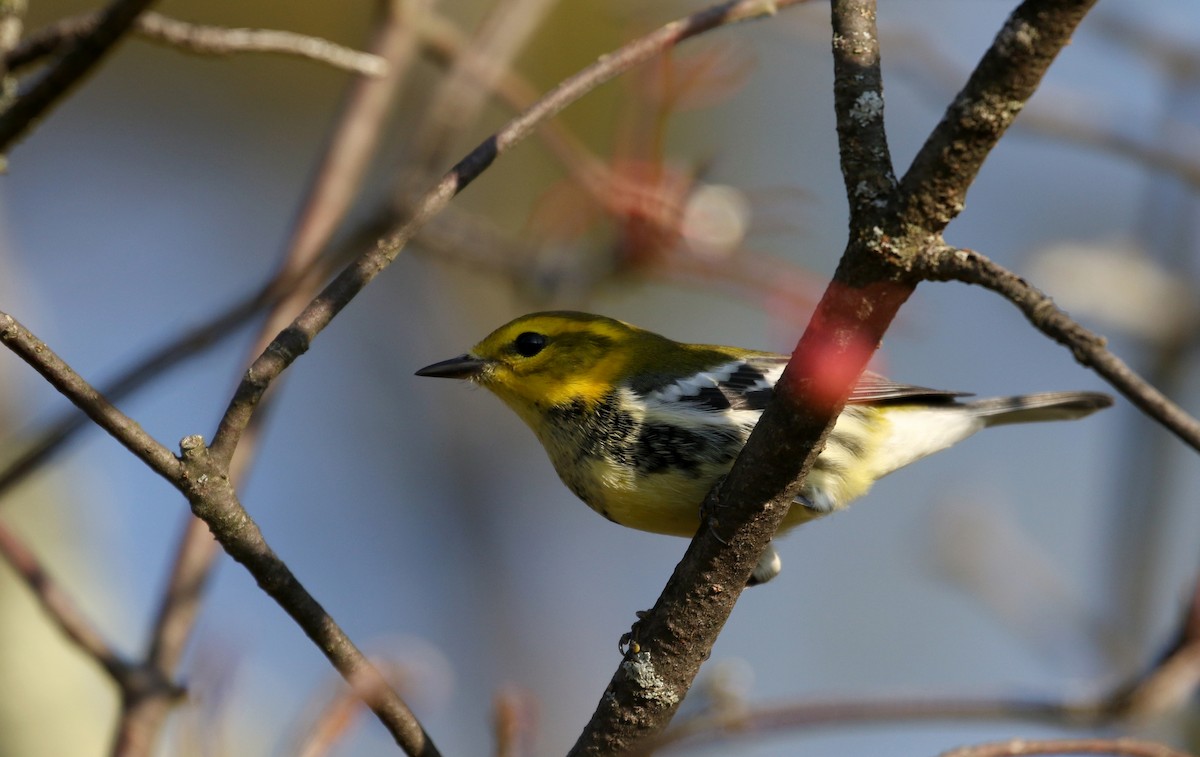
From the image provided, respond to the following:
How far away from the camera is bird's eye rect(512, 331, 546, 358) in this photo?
3.61 m

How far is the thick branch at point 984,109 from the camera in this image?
1.27 m

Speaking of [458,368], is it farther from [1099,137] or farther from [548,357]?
[1099,137]

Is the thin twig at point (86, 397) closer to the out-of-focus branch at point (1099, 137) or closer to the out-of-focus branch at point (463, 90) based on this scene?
the out-of-focus branch at point (463, 90)

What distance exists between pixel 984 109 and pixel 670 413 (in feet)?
5.97

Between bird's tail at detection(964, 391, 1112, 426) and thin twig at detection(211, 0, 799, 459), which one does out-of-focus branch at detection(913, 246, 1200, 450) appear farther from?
bird's tail at detection(964, 391, 1112, 426)

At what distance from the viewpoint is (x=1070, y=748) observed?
5.80 feet

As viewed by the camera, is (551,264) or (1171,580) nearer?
(551,264)

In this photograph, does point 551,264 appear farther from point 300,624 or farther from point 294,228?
point 300,624

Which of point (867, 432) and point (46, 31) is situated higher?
point (867, 432)

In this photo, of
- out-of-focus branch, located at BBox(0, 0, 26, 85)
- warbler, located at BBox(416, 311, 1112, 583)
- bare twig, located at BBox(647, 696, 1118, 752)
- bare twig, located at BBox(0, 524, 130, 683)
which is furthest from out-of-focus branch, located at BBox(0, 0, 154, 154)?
warbler, located at BBox(416, 311, 1112, 583)

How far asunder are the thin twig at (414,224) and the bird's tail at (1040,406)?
2009 millimetres

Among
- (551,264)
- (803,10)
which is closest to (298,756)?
(551,264)

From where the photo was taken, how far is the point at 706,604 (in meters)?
1.98

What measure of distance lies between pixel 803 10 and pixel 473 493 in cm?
527
